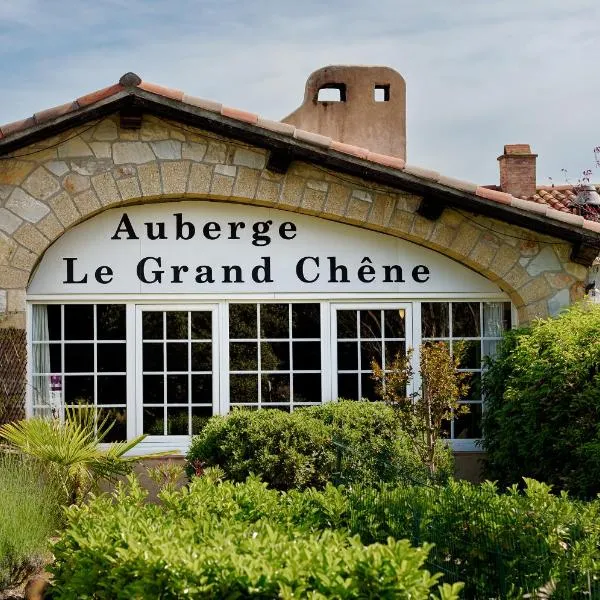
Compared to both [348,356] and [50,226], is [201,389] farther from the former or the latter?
[50,226]

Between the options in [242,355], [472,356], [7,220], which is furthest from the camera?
[472,356]

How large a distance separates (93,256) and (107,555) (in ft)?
21.4

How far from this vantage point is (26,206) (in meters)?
11.6

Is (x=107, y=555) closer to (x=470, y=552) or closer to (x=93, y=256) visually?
(x=470, y=552)

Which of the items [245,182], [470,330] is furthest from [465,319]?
[245,182]

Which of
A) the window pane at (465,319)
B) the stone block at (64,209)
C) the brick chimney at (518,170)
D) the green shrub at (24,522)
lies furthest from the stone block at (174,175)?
the brick chimney at (518,170)

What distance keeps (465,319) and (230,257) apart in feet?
8.79

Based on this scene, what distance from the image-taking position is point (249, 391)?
40.0 ft

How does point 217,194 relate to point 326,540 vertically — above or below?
above

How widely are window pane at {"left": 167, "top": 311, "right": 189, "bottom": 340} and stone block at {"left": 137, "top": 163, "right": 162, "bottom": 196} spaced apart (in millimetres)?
1330

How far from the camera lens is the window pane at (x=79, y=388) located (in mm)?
12102

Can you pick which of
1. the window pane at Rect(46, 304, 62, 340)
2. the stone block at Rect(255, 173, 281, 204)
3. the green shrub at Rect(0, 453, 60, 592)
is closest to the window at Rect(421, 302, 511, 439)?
the stone block at Rect(255, 173, 281, 204)

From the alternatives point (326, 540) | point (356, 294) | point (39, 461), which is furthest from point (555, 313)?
point (326, 540)

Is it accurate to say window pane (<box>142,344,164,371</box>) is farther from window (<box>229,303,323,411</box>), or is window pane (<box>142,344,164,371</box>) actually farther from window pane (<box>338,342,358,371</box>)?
window pane (<box>338,342,358,371</box>)
